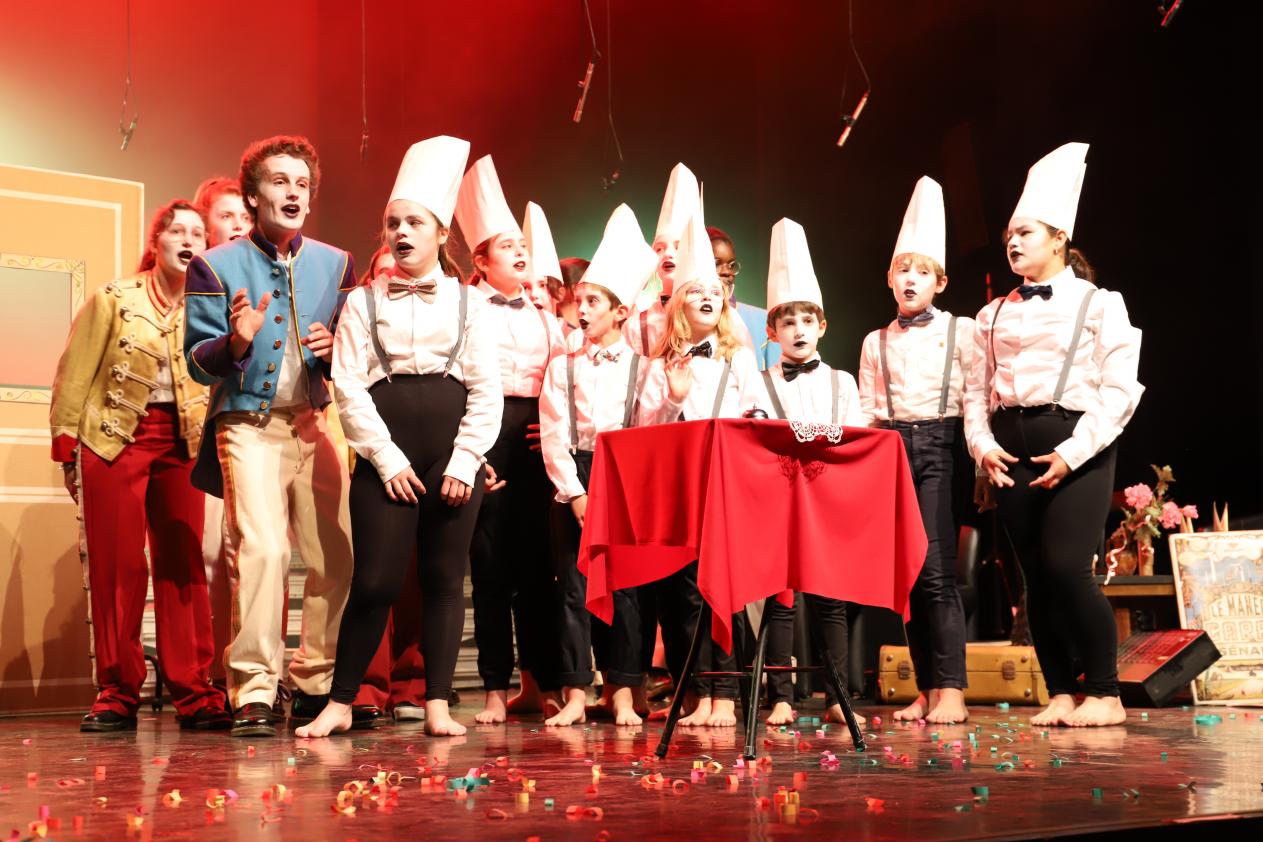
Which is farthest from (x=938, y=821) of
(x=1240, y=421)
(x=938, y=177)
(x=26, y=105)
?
(x=26, y=105)

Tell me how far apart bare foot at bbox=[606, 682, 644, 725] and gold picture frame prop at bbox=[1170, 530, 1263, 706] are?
7.09 ft

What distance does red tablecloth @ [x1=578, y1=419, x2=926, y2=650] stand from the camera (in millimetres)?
2730

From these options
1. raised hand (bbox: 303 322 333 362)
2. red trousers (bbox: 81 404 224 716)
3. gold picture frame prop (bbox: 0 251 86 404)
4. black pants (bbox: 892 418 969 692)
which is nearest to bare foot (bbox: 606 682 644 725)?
black pants (bbox: 892 418 969 692)

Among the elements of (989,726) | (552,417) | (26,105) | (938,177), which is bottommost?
(989,726)

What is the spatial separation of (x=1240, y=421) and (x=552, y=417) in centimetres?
289

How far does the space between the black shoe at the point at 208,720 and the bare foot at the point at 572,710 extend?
35.8 inches

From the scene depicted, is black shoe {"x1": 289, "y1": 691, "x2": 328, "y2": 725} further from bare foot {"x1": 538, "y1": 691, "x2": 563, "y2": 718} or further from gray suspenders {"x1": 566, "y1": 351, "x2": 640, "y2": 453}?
gray suspenders {"x1": 566, "y1": 351, "x2": 640, "y2": 453}

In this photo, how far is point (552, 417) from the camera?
12.6ft

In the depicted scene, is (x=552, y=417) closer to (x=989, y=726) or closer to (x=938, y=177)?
(x=989, y=726)

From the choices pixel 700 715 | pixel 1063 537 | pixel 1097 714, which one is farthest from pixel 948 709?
Answer: pixel 700 715

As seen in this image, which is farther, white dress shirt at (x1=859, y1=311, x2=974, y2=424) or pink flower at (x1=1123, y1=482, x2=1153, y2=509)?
pink flower at (x1=1123, y1=482, x2=1153, y2=509)

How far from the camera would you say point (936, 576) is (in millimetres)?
3902

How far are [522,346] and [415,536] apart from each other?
851 mm

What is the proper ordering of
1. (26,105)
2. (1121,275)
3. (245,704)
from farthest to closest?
(26,105)
(1121,275)
(245,704)
